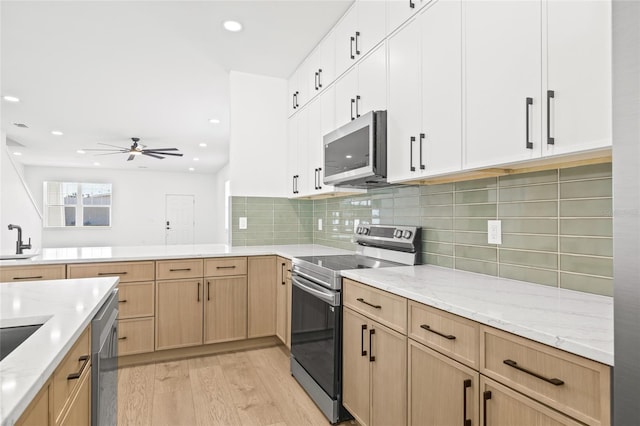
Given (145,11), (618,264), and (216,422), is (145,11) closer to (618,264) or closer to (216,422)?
(216,422)

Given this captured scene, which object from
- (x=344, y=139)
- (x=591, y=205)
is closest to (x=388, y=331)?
(x=591, y=205)

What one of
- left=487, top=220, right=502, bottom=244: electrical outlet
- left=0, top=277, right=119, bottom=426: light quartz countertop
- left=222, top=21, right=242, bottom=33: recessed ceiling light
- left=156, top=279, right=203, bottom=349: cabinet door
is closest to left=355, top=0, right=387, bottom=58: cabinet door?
left=222, top=21, right=242, bottom=33: recessed ceiling light

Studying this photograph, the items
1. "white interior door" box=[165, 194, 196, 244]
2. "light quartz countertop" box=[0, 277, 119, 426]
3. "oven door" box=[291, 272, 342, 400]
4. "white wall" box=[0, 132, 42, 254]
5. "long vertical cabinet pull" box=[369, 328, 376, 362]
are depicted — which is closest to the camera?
"light quartz countertop" box=[0, 277, 119, 426]

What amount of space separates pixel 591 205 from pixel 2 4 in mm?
3711

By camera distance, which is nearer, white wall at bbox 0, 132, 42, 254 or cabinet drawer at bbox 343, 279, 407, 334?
cabinet drawer at bbox 343, 279, 407, 334

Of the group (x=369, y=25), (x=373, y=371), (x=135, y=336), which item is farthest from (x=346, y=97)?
(x=135, y=336)

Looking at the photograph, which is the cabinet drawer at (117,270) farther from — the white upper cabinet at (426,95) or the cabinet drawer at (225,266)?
the white upper cabinet at (426,95)

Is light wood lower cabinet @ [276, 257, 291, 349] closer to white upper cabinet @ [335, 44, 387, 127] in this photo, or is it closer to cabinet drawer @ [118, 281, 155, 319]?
cabinet drawer @ [118, 281, 155, 319]

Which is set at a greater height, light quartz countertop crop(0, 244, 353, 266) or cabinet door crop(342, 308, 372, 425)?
light quartz countertop crop(0, 244, 353, 266)

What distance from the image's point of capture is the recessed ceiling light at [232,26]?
2685 millimetres

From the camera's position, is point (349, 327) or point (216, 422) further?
point (216, 422)

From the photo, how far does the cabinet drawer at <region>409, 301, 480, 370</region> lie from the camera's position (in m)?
1.18

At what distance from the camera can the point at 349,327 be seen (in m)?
1.92

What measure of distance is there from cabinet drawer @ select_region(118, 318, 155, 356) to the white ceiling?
235 centimetres
